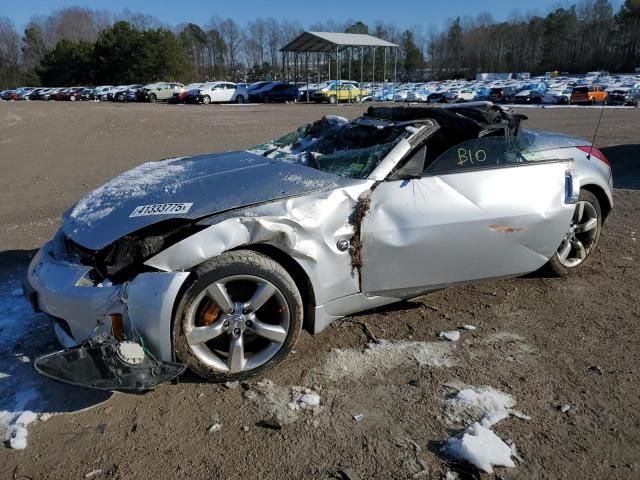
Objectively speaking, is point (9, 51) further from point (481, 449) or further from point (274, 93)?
point (481, 449)

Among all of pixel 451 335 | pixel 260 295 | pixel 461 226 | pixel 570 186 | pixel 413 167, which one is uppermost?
pixel 413 167

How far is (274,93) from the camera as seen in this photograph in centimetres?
4172

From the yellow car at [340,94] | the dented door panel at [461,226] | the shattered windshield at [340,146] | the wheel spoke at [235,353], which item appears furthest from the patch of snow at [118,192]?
the yellow car at [340,94]

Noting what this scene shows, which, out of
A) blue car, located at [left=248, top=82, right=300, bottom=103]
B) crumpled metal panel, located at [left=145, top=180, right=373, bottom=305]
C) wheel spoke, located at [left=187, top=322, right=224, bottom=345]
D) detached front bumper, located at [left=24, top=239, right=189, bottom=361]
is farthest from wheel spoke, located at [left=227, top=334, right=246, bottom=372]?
blue car, located at [left=248, top=82, right=300, bottom=103]

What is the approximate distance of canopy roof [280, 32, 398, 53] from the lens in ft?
123

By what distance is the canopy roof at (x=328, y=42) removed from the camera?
3762 cm

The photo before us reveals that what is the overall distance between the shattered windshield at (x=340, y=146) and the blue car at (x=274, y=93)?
38.4m

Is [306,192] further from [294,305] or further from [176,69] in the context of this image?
[176,69]

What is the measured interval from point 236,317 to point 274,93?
40.7 metres

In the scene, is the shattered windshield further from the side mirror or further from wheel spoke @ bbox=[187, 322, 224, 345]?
wheel spoke @ bbox=[187, 322, 224, 345]

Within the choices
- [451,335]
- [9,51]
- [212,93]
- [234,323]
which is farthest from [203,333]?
[9,51]

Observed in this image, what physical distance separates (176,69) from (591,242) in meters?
70.9

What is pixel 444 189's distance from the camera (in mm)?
3531

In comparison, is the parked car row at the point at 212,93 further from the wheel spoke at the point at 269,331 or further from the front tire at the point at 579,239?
the wheel spoke at the point at 269,331
